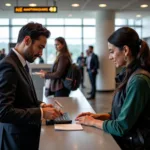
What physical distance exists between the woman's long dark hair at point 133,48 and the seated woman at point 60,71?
2001 mm

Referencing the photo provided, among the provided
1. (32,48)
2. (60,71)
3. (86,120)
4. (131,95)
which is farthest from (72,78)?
(131,95)

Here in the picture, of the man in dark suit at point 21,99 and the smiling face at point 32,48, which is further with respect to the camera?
the smiling face at point 32,48

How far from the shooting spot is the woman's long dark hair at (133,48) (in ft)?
4.81

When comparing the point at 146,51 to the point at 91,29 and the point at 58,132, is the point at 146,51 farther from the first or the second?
the point at 91,29

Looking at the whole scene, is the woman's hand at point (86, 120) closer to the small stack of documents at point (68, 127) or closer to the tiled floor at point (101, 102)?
the small stack of documents at point (68, 127)

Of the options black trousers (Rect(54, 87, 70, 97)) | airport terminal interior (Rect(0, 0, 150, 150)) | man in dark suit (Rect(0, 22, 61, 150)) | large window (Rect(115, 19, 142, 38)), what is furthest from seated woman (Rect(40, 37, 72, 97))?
large window (Rect(115, 19, 142, 38))

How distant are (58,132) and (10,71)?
517 mm

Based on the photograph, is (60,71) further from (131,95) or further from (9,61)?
(131,95)

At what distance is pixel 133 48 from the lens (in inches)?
58.8

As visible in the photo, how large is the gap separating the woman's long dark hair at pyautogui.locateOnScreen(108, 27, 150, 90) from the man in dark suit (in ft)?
1.52

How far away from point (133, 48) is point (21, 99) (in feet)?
2.26

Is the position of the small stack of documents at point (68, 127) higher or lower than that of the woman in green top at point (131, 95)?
lower

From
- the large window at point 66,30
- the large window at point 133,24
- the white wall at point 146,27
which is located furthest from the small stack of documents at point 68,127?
the large window at point 133,24

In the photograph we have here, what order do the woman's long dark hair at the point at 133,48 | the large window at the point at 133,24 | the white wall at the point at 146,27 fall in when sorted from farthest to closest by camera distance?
the large window at the point at 133,24 < the white wall at the point at 146,27 < the woman's long dark hair at the point at 133,48
